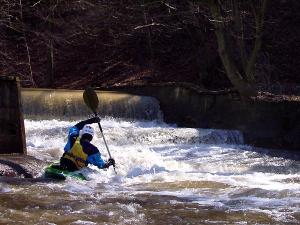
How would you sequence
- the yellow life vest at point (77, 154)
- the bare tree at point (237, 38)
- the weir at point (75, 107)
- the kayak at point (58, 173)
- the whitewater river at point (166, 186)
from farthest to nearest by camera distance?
1. the weir at point (75, 107)
2. the bare tree at point (237, 38)
3. the yellow life vest at point (77, 154)
4. the kayak at point (58, 173)
5. the whitewater river at point (166, 186)

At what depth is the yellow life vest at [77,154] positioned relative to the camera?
27.7 ft

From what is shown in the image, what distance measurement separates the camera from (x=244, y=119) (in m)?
14.4

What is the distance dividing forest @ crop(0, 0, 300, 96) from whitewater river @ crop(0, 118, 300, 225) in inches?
147

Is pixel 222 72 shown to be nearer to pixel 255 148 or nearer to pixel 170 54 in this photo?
pixel 170 54

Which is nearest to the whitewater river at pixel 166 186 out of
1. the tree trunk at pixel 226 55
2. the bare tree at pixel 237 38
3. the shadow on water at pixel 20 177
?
the shadow on water at pixel 20 177

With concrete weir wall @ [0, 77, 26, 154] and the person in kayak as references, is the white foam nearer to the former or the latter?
the person in kayak

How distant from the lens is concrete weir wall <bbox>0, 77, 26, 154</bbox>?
357 inches

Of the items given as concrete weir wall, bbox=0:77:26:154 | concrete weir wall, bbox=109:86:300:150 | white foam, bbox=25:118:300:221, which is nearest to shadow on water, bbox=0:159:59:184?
white foam, bbox=25:118:300:221

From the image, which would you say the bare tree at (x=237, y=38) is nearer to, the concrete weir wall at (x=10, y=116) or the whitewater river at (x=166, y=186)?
the whitewater river at (x=166, y=186)

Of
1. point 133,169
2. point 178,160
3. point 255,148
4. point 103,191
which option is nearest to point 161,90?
point 255,148

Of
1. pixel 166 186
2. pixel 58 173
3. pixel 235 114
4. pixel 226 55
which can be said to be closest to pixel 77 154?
pixel 58 173

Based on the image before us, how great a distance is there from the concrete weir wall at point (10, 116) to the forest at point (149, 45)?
295 inches

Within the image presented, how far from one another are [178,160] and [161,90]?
5662 mm

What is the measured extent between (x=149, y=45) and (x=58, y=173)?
1367 centimetres
